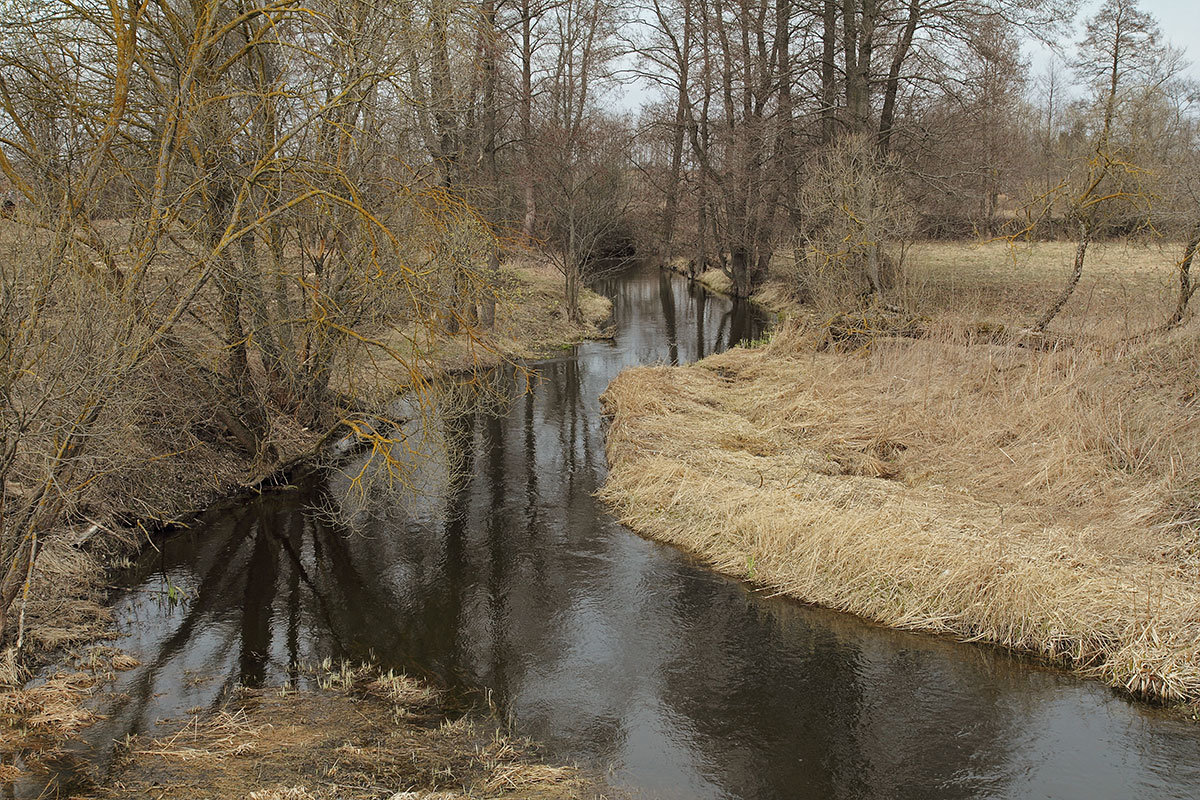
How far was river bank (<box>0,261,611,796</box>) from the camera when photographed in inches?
219

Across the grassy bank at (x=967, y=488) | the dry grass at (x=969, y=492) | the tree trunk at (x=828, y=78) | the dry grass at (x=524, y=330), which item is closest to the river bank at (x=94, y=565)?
the dry grass at (x=524, y=330)

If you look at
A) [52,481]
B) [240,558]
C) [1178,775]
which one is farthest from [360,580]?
[1178,775]

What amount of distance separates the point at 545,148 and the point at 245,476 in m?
13.3

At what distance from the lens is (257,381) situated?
1116 centimetres

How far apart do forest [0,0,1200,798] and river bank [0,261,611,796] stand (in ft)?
0.13

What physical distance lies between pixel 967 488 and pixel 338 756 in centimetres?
717

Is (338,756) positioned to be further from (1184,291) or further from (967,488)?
(1184,291)

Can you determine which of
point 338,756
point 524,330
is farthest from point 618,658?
point 524,330

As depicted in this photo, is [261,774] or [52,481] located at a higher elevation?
[52,481]

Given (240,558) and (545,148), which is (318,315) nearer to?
(240,558)

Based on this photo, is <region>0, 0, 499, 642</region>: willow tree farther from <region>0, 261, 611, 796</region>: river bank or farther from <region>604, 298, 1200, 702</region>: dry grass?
<region>604, 298, 1200, 702</region>: dry grass

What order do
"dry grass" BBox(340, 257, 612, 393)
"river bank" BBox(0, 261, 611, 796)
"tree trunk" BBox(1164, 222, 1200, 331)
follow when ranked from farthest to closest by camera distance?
1. "dry grass" BBox(340, 257, 612, 393)
2. "tree trunk" BBox(1164, 222, 1200, 331)
3. "river bank" BBox(0, 261, 611, 796)

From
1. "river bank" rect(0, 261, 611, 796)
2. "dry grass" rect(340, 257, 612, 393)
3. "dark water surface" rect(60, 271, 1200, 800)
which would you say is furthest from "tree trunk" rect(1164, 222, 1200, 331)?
"dry grass" rect(340, 257, 612, 393)

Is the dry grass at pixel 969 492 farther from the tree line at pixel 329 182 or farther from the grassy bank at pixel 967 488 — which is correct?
the tree line at pixel 329 182
